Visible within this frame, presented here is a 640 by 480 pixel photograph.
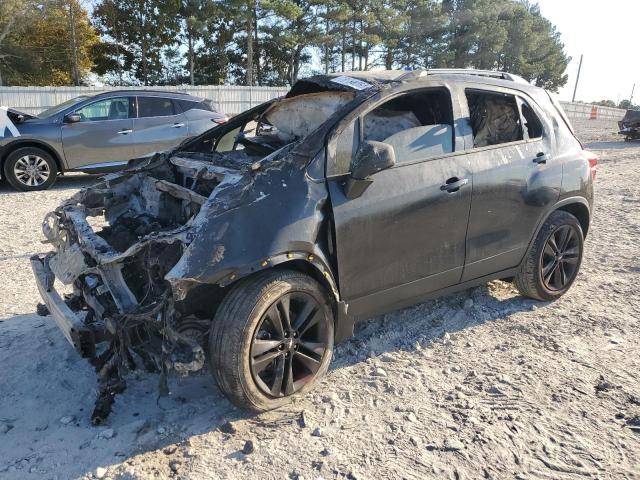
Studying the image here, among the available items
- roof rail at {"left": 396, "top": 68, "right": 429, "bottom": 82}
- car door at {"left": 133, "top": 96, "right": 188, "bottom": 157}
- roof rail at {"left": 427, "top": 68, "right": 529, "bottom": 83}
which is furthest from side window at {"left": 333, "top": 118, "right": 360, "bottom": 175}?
car door at {"left": 133, "top": 96, "right": 188, "bottom": 157}

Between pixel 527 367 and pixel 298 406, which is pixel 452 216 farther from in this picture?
pixel 298 406

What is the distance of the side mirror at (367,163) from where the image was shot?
3107 mm

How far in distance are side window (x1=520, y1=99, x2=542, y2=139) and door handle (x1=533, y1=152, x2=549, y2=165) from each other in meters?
0.16

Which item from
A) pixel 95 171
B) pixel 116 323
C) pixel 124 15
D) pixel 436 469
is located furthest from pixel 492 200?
pixel 124 15

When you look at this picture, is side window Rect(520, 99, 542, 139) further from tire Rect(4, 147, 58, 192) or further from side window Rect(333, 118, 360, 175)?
tire Rect(4, 147, 58, 192)

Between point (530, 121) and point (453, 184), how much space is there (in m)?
1.19

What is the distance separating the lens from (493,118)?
4.25 meters

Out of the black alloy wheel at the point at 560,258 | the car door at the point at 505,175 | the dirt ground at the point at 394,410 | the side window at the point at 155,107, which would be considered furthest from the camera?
the side window at the point at 155,107

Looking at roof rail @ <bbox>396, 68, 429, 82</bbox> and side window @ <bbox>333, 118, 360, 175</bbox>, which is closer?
side window @ <bbox>333, 118, 360, 175</bbox>

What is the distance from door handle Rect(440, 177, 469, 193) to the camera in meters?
3.61

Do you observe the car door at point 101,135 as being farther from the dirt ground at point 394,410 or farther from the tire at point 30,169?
the dirt ground at point 394,410

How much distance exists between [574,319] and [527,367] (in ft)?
3.31

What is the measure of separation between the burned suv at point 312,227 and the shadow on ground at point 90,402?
0.17m

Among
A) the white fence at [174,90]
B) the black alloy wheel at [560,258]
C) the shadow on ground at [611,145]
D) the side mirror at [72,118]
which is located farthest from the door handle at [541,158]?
the shadow on ground at [611,145]
